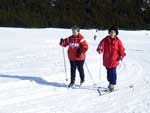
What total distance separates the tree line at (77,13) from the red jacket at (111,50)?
48.4 m

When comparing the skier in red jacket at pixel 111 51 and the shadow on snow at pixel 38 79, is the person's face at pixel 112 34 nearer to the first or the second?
the skier in red jacket at pixel 111 51

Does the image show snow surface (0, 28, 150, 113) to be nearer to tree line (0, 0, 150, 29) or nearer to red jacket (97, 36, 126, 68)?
red jacket (97, 36, 126, 68)

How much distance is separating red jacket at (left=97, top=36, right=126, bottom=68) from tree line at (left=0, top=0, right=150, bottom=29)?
159ft

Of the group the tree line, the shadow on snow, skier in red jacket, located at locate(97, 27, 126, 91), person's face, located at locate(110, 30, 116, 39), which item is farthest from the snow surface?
the tree line

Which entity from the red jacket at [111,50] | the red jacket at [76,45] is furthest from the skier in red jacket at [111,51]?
the red jacket at [76,45]

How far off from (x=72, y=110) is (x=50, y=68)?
5.88 metres

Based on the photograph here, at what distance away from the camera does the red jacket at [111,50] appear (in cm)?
1104

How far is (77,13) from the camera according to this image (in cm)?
6919

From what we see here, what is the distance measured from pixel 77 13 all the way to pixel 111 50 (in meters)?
58.5

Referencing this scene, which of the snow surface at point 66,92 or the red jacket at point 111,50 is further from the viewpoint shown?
the red jacket at point 111,50

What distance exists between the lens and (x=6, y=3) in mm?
64438

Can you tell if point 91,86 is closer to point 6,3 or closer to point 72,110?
point 72,110

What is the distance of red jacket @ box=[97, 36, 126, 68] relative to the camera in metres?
11.0

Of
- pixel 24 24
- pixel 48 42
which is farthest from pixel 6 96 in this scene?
pixel 24 24
